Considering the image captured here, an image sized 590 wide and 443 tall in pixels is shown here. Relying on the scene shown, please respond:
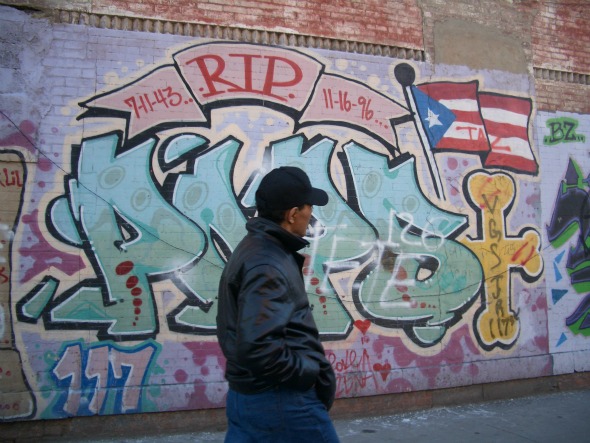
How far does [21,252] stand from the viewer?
207 inches

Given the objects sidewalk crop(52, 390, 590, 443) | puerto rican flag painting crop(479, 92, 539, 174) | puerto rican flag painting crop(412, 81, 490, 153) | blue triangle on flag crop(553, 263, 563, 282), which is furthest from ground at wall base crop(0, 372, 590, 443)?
puerto rican flag painting crop(412, 81, 490, 153)

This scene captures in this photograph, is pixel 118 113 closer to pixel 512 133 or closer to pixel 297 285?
pixel 297 285

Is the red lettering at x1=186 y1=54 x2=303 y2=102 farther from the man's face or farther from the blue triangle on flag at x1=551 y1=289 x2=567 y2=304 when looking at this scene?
the blue triangle on flag at x1=551 y1=289 x2=567 y2=304

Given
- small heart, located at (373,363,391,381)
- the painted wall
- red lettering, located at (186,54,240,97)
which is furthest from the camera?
small heart, located at (373,363,391,381)

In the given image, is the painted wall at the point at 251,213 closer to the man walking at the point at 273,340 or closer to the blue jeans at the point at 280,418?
the man walking at the point at 273,340

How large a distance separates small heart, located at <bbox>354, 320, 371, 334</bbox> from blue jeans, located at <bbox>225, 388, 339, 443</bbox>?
3.73 metres

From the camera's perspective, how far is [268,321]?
7.94ft

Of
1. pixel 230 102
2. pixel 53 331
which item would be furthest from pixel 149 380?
pixel 230 102

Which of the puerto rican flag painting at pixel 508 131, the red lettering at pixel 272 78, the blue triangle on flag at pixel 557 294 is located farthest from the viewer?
the blue triangle on flag at pixel 557 294

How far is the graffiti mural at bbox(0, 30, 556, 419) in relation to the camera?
5.35 meters

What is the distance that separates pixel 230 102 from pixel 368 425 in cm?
361

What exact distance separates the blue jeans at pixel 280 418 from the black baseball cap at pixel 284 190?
841 millimetres

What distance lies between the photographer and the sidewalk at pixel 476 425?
17.8 ft

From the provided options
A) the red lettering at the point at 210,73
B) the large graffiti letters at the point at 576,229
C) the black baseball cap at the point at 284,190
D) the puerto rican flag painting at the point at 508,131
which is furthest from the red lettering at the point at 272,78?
the large graffiti letters at the point at 576,229
